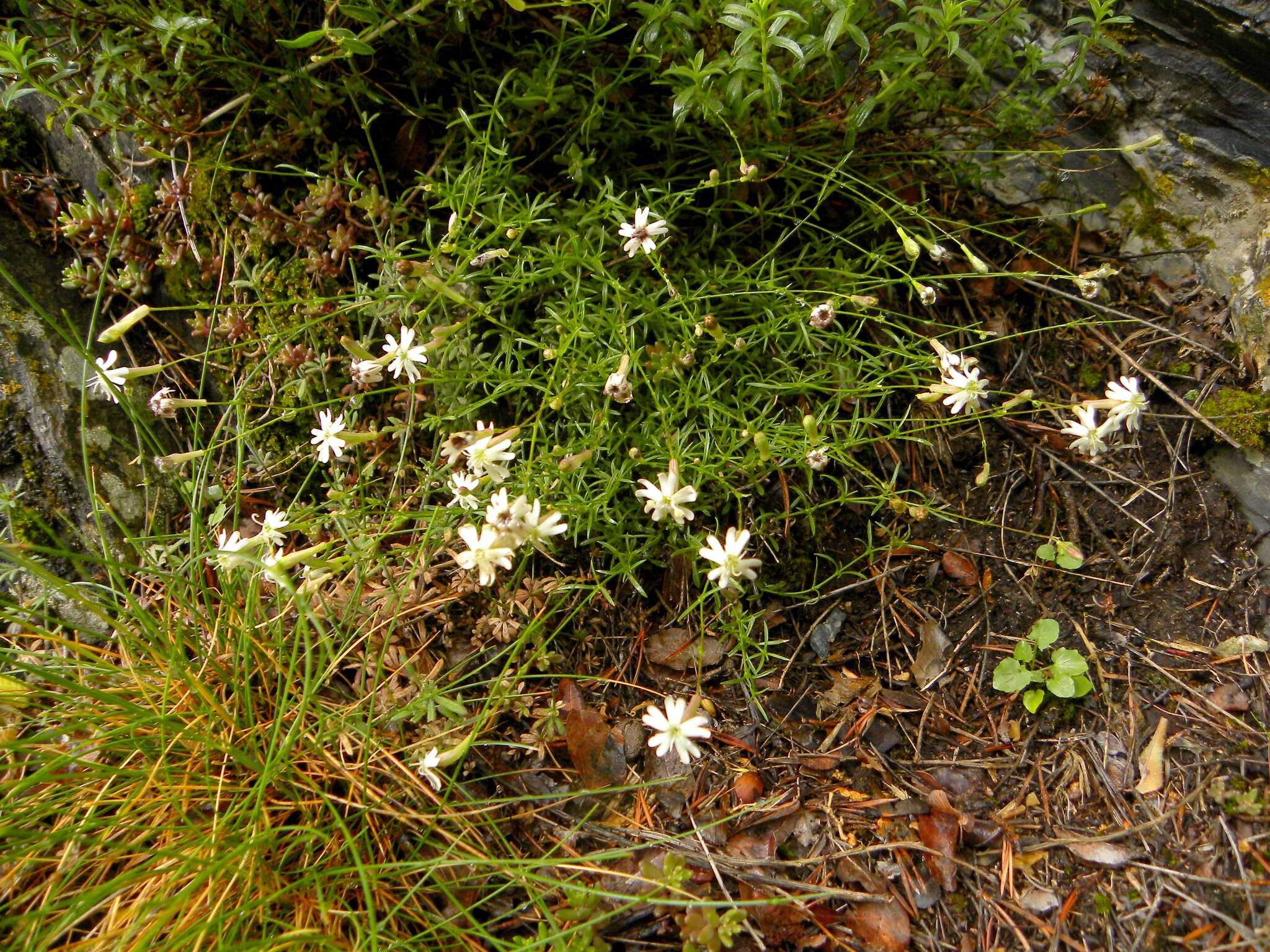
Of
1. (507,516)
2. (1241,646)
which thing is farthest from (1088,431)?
(507,516)

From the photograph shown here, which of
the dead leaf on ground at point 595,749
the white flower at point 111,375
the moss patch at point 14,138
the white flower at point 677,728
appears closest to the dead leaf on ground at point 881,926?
the white flower at point 677,728

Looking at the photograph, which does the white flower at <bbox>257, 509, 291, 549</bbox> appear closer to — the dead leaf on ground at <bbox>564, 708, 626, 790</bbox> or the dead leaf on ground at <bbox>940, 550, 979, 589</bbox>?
the dead leaf on ground at <bbox>564, 708, 626, 790</bbox>

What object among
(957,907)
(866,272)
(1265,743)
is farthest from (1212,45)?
(957,907)

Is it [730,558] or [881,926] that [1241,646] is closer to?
[881,926]

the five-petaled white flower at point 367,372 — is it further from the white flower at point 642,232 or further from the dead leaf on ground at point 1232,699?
the dead leaf on ground at point 1232,699

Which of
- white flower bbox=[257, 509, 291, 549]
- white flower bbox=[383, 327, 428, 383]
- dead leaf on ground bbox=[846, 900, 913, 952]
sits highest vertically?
white flower bbox=[383, 327, 428, 383]

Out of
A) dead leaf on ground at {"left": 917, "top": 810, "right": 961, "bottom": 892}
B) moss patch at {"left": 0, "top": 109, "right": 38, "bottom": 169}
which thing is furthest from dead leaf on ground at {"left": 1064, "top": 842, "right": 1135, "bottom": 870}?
moss patch at {"left": 0, "top": 109, "right": 38, "bottom": 169}

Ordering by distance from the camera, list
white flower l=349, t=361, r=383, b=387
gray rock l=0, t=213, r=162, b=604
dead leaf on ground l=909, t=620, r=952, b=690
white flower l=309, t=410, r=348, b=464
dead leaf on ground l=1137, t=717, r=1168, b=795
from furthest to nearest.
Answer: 1. gray rock l=0, t=213, r=162, b=604
2. dead leaf on ground l=909, t=620, r=952, b=690
3. white flower l=309, t=410, r=348, b=464
4. white flower l=349, t=361, r=383, b=387
5. dead leaf on ground l=1137, t=717, r=1168, b=795
